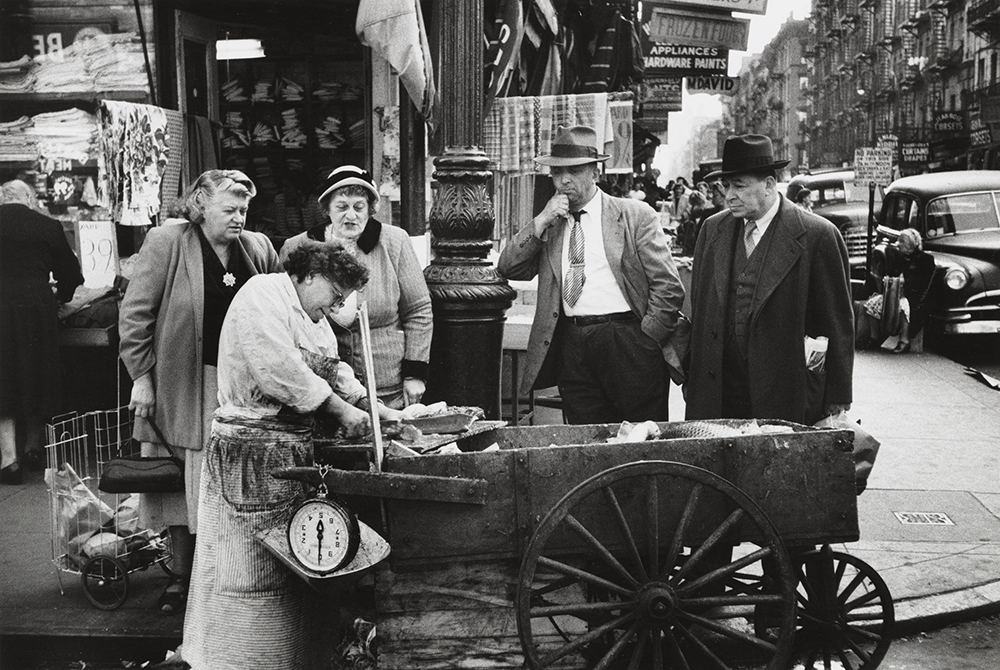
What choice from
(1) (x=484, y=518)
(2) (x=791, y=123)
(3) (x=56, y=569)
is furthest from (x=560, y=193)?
(2) (x=791, y=123)

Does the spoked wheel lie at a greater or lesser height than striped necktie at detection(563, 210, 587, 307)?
lesser

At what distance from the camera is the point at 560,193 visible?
19.1 ft

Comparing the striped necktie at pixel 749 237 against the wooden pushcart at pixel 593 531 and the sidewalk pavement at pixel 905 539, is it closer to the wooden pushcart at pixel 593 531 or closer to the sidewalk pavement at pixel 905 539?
the wooden pushcart at pixel 593 531

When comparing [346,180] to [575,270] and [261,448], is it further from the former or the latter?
[261,448]

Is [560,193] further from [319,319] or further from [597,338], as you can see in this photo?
[319,319]

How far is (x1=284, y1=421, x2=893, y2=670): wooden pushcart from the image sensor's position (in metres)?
3.99

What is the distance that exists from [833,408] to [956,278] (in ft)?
33.7

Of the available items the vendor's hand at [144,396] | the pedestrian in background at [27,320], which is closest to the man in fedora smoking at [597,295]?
the vendor's hand at [144,396]

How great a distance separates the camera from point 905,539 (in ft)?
22.2

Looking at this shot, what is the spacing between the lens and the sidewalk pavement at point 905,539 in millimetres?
5465

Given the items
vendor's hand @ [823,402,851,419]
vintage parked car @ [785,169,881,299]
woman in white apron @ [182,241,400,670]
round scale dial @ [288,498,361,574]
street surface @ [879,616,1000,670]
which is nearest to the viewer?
round scale dial @ [288,498,361,574]

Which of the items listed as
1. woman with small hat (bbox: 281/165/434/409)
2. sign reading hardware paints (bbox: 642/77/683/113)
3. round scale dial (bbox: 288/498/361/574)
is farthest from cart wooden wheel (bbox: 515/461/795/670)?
sign reading hardware paints (bbox: 642/77/683/113)

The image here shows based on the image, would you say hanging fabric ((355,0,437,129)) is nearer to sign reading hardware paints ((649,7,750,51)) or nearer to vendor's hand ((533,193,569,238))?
vendor's hand ((533,193,569,238))

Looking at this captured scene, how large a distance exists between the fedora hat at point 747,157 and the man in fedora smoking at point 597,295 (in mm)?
611
